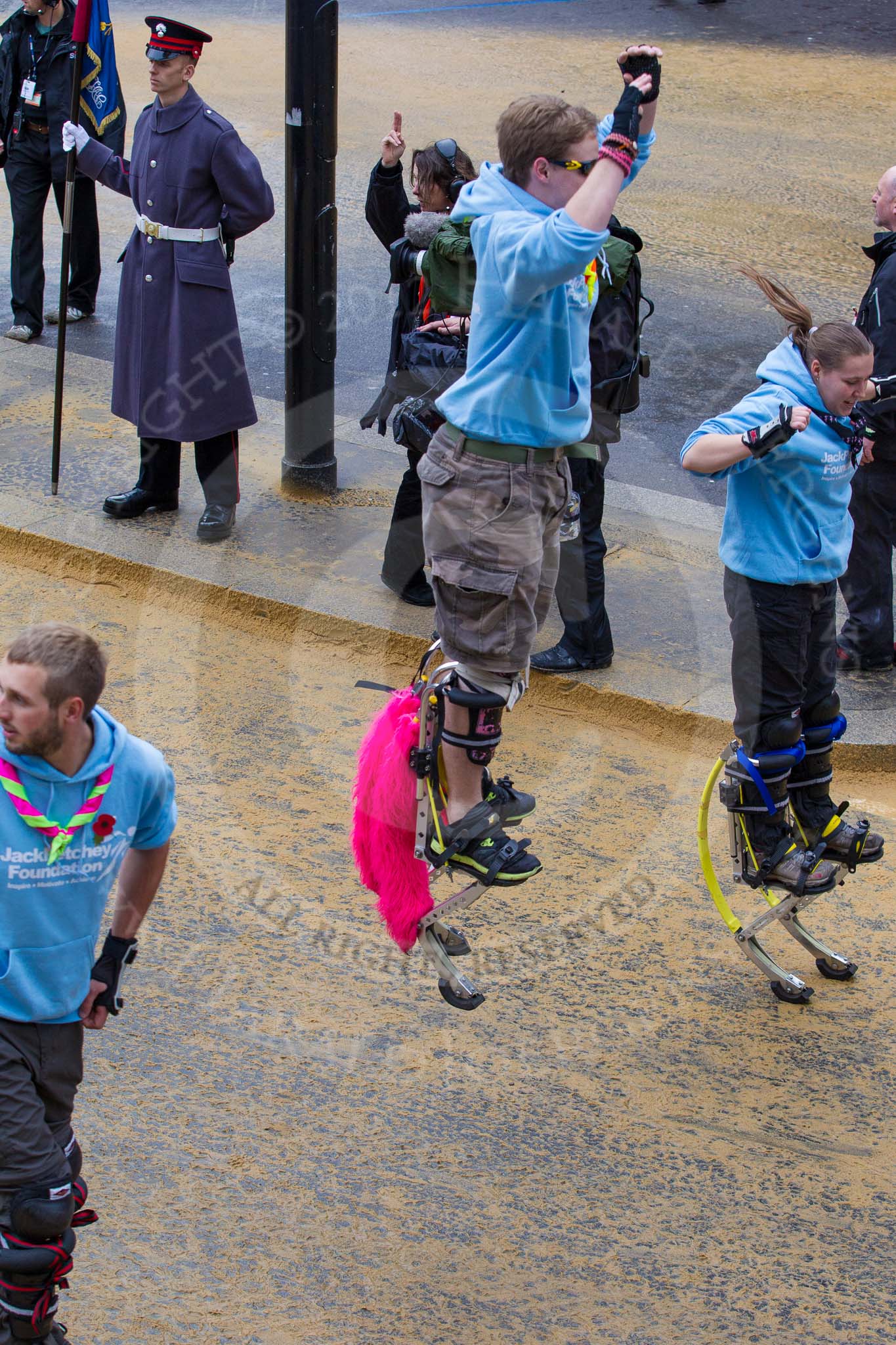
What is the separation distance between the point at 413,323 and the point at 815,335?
2537mm

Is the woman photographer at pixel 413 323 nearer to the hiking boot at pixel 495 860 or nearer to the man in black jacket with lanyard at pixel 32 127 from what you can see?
the hiking boot at pixel 495 860

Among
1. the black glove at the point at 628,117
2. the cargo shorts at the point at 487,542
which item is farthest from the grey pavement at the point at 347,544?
the black glove at the point at 628,117

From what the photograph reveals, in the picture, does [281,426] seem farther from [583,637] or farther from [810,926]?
[810,926]

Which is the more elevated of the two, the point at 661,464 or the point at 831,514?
the point at 831,514

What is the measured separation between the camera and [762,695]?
175 inches

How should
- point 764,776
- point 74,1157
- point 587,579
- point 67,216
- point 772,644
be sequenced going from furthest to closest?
point 67,216, point 587,579, point 764,776, point 772,644, point 74,1157

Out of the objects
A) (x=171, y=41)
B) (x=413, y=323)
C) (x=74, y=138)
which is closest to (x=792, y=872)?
(x=413, y=323)

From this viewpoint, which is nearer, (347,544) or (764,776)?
(764,776)

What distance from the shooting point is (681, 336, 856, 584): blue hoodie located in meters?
4.22

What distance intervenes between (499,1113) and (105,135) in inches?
277

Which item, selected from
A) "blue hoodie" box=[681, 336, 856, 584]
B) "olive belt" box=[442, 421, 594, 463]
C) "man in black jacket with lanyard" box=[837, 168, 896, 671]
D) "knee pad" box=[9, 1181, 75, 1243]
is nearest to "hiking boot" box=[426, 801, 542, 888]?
"olive belt" box=[442, 421, 594, 463]

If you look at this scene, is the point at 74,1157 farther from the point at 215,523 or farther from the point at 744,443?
the point at 215,523

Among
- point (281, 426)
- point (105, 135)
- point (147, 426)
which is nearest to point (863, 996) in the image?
point (147, 426)

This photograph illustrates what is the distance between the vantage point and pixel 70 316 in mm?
10461
